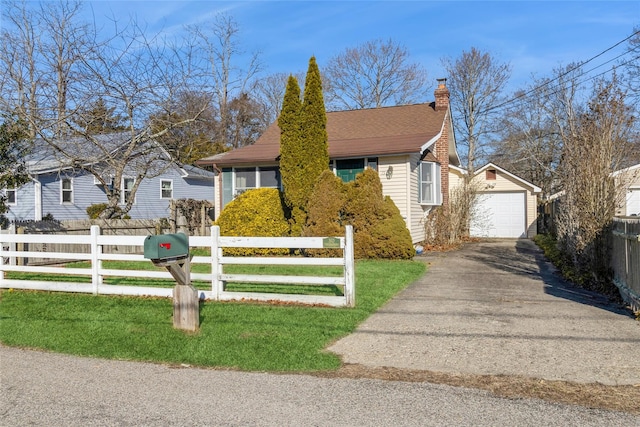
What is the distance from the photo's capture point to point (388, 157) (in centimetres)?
1878

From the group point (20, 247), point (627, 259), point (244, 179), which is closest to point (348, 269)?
point (627, 259)

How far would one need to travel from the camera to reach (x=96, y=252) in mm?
10039

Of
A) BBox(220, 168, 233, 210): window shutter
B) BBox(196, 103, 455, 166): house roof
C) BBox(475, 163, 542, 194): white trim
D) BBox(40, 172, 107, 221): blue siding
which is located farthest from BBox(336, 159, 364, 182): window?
BBox(40, 172, 107, 221): blue siding

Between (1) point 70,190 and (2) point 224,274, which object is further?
(1) point 70,190

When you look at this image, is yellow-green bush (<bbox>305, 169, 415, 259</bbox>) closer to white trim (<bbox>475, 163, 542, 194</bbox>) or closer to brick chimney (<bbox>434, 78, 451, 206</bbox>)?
brick chimney (<bbox>434, 78, 451, 206</bbox>)

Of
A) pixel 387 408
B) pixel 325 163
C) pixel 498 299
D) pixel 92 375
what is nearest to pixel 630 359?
pixel 387 408

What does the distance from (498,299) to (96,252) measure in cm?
707

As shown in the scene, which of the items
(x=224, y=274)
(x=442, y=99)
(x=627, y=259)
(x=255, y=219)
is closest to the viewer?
(x=627, y=259)

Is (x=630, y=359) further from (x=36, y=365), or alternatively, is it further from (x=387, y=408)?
(x=36, y=365)

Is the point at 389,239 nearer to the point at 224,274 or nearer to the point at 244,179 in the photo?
the point at 224,274

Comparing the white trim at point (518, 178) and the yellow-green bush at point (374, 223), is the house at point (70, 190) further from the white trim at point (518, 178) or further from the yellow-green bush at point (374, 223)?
the white trim at point (518, 178)

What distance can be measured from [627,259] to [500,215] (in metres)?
17.2

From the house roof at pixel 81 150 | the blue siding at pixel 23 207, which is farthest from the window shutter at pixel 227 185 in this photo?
the blue siding at pixel 23 207

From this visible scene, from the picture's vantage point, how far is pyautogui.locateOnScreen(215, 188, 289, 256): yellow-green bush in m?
17.2
